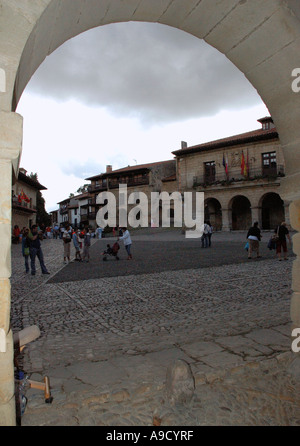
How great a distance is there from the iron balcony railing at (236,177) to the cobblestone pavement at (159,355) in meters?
24.4

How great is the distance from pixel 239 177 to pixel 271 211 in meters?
4.89

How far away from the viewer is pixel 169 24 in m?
2.75

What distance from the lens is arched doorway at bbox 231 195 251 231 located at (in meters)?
32.3

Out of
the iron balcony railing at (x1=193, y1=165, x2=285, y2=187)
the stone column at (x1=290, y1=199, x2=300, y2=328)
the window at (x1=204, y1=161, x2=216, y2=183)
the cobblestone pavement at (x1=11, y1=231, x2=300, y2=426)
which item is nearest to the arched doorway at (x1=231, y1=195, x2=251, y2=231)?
Answer: the iron balcony railing at (x1=193, y1=165, x2=285, y2=187)

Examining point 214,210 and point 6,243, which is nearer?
point 6,243

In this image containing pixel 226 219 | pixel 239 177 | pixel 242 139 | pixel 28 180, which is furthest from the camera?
pixel 28 180

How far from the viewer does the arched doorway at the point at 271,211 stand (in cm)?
3031

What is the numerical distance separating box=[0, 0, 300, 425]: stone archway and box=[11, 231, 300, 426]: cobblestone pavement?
53 centimetres

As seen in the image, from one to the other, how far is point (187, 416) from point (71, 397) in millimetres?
827

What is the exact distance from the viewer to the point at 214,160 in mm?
31938

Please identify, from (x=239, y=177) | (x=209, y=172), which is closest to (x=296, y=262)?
(x=239, y=177)

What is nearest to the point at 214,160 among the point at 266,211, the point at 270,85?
the point at 266,211

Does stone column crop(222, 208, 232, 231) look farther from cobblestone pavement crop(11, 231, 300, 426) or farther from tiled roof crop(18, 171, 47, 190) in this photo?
cobblestone pavement crop(11, 231, 300, 426)

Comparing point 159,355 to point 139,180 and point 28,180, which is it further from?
point 139,180
